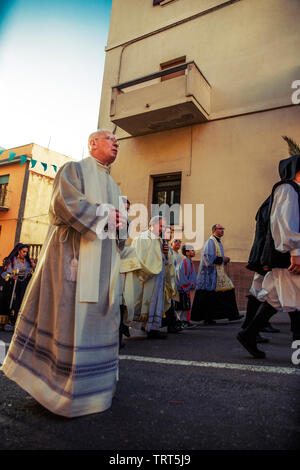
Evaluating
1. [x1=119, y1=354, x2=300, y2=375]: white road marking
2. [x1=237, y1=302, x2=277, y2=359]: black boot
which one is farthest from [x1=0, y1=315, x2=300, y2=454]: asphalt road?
[x1=237, y1=302, x2=277, y2=359]: black boot

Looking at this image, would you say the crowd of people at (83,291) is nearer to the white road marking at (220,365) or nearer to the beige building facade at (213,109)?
the white road marking at (220,365)

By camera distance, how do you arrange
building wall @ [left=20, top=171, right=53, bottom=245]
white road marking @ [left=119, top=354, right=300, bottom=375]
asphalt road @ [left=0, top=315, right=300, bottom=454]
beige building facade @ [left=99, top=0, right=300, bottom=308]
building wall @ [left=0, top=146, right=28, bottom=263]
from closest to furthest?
asphalt road @ [left=0, top=315, right=300, bottom=454] < white road marking @ [left=119, top=354, right=300, bottom=375] < beige building facade @ [left=99, top=0, right=300, bottom=308] < building wall @ [left=0, top=146, right=28, bottom=263] < building wall @ [left=20, top=171, right=53, bottom=245]

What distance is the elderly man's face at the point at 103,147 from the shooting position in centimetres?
279

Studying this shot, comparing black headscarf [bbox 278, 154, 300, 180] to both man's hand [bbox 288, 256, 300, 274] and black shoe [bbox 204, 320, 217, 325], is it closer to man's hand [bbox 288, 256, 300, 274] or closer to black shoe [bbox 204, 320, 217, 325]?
man's hand [bbox 288, 256, 300, 274]

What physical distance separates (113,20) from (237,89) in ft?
23.0

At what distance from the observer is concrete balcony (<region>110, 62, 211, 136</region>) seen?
10.2 metres

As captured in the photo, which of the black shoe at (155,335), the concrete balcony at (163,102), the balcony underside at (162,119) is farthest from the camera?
the balcony underside at (162,119)

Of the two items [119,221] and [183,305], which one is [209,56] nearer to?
[183,305]

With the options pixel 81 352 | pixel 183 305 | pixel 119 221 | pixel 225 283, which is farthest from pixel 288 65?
pixel 81 352

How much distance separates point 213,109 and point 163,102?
1.58 m

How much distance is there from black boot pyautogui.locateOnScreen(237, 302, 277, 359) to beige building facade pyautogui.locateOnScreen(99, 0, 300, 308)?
5.67 m

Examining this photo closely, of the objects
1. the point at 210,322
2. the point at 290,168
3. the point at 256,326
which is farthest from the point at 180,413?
the point at 210,322

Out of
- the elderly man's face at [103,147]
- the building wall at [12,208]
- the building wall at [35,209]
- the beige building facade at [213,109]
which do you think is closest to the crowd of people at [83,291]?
the elderly man's face at [103,147]

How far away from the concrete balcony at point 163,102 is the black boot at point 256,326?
318 inches
